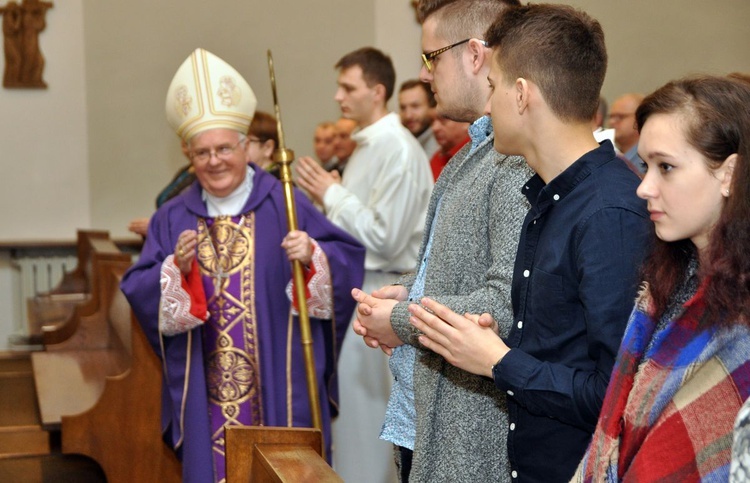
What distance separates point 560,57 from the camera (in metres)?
2.06

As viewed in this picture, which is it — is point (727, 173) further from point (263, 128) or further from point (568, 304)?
point (263, 128)

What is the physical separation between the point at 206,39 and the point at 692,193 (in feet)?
26.6

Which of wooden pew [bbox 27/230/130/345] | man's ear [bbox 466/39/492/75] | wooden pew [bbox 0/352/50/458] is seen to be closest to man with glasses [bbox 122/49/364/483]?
wooden pew [bbox 0/352/50/458]

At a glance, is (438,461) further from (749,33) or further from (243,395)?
(749,33)

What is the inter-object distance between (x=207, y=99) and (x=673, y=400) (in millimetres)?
2942

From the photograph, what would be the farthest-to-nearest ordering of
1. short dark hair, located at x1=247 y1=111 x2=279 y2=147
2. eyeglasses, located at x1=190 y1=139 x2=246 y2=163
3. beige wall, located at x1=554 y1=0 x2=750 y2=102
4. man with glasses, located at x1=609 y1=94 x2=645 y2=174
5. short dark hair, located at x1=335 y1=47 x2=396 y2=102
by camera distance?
beige wall, located at x1=554 y1=0 x2=750 y2=102
man with glasses, located at x1=609 y1=94 x2=645 y2=174
short dark hair, located at x1=247 y1=111 x2=279 y2=147
short dark hair, located at x1=335 y1=47 x2=396 y2=102
eyeglasses, located at x1=190 y1=139 x2=246 y2=163

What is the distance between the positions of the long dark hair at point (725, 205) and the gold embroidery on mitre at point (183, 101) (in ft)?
8.86

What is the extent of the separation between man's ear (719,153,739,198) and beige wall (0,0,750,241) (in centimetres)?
783

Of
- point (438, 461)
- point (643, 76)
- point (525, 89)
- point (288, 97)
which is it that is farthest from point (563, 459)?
point (288, 97)

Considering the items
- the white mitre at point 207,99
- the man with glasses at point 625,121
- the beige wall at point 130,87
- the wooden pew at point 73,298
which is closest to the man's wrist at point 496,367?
the white mitre at point 207,99

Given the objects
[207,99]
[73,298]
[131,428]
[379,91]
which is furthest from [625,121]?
[73,298]

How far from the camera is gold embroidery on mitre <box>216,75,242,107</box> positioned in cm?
420

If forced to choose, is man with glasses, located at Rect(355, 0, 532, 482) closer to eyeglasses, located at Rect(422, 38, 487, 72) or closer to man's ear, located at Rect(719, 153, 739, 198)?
eyeglasses, located at Rect(422, 38, 487, 72)

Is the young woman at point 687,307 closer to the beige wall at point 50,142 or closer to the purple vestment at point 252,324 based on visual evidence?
the purple vestment at point 252,324
